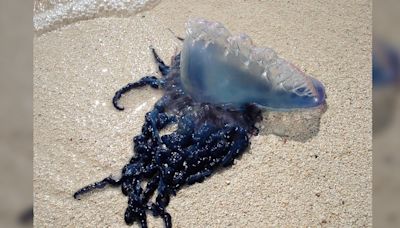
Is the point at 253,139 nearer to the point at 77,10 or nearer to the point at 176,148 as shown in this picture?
the point at 176,148

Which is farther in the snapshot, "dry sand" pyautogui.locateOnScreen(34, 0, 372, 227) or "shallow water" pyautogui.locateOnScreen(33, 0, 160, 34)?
"shallow water" pyautogui.locateOnScreen(33, 0, 160, 34)

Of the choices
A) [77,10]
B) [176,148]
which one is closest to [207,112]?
[176,148]

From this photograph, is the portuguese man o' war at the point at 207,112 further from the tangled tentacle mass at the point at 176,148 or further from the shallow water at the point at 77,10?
the shallow water at the point at 77,10

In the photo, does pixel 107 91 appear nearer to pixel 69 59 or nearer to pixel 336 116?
pixel 69 59

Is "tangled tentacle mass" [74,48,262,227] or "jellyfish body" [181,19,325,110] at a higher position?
"jellyfish body" [181,19,325,110]

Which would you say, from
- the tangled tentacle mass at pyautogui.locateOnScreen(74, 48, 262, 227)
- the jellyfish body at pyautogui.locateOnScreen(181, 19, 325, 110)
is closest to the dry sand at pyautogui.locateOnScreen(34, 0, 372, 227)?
the tangled tentacle mass at pyautogui.locateOnScreen(74, 48, 262, 227)

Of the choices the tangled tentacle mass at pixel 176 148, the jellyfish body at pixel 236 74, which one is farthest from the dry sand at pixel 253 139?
the jellyfish body at pixel 236 74

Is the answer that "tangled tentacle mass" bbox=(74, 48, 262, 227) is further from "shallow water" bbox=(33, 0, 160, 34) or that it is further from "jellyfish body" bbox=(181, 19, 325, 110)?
"shallow water" bbox=(33, 0, 160, 34)

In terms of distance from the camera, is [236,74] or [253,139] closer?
[236,74]
